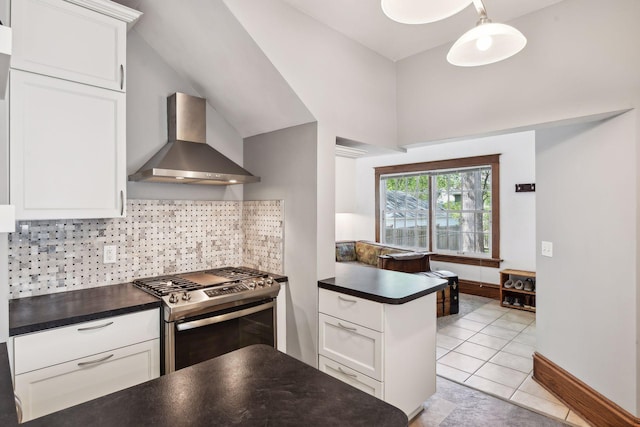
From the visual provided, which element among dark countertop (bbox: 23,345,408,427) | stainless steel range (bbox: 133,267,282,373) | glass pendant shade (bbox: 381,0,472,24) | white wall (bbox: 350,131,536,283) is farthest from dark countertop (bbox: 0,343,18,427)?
white wall (bbox: 350,131,536,283)

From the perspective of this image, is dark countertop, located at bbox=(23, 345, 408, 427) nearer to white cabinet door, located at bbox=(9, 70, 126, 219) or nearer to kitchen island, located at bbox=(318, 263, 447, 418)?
kitchen island, located at bbox=(318, 263, 447, 418)

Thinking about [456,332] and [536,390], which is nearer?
[536,390]

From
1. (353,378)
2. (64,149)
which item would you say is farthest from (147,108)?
(353,378)

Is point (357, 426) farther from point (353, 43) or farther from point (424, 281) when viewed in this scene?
point (353, 43)

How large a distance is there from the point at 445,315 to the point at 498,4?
3621 mm

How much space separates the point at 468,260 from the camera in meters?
5.73

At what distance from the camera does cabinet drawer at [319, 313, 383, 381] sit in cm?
215

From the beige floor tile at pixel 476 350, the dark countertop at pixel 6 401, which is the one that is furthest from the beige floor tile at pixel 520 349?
the dark countertop at pixel 6 401

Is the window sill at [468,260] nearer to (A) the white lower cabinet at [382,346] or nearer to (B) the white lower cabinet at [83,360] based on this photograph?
(A) the white lower cabinet at [382,346]

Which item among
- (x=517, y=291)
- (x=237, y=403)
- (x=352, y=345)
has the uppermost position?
(x=237, y=403)

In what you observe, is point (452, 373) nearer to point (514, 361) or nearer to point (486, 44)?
point (514, 361)

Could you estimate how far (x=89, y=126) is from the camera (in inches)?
78.7

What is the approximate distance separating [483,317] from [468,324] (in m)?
0.41

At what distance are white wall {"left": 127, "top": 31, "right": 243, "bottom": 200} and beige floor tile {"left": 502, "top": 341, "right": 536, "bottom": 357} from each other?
11.1ft
